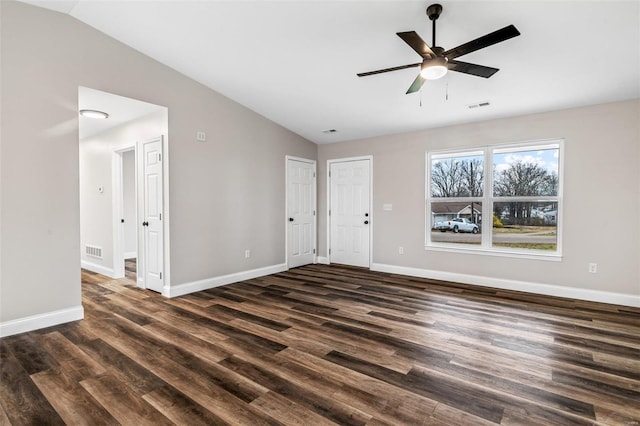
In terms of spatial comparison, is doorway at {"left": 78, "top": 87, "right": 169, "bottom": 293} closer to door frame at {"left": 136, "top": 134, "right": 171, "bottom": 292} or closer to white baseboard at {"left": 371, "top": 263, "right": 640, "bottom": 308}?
door frame at {"left": 136, "top": 134, "right": 171, "bottom": 292}

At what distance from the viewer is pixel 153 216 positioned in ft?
14.5

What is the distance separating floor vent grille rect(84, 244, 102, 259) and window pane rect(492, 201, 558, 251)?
6.73 m

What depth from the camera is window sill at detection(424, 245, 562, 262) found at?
428cm

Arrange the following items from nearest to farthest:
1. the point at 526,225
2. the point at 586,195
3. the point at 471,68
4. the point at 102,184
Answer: the point at 471,68 → the point at 586,195 → the point at 526,225 → the point at 102,184

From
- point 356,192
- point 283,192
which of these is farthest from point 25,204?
point 356,192

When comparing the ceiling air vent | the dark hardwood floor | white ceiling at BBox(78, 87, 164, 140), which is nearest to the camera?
the dark hardwood floor

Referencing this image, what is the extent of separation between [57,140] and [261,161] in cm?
277

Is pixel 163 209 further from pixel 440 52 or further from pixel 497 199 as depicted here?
pixel 497 199

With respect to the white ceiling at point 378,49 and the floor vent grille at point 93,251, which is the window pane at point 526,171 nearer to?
the white ceiling at point 378,49

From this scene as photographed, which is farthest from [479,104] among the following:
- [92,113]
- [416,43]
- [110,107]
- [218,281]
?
[92,113]

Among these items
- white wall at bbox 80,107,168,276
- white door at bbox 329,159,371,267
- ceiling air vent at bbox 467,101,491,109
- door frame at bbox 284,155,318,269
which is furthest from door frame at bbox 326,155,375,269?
white wall at bbox 80,107,168,276

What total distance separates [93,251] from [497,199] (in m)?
7.07

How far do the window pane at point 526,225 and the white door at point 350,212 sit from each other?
220cm

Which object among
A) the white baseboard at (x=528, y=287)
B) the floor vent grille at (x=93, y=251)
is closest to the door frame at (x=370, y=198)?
the white baseboard at (x=528, y=287)
